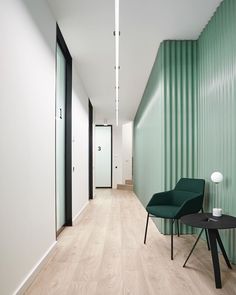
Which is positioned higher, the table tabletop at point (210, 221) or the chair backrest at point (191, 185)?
the chair backrest at point (191, 185)

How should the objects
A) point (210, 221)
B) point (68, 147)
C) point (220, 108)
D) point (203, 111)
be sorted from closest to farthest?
point (210, 221) < point (220, 108) < point (203, 111) < point (68, 147)

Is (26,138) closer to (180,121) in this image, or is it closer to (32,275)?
(32,275)

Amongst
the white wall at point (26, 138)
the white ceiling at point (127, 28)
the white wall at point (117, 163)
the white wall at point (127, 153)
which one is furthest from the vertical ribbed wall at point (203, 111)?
the white wall at point (127, 153)

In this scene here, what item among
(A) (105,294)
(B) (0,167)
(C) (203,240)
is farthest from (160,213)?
(B) (0,167)

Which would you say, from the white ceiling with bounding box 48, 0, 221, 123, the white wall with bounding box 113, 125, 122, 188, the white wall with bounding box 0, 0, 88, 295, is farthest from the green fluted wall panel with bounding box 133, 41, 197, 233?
the white wall with bounding box 113, 125, 122, 188

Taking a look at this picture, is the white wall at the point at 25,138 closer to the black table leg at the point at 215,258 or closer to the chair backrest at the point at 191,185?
the black table leg at the point at 215,258

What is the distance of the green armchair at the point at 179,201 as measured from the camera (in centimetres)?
337

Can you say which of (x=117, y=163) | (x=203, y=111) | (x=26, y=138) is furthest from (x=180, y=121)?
(x=117, y=163)

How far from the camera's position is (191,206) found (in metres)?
3.40

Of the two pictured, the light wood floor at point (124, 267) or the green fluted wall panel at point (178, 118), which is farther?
the green fluted wall panel at point (178, 118)

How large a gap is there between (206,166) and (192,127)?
0.74 meters

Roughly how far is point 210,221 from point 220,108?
1.40 meters

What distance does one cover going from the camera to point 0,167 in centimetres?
194

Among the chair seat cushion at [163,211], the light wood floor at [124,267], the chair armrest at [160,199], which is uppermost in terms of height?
the chair armrest at [160,199]
